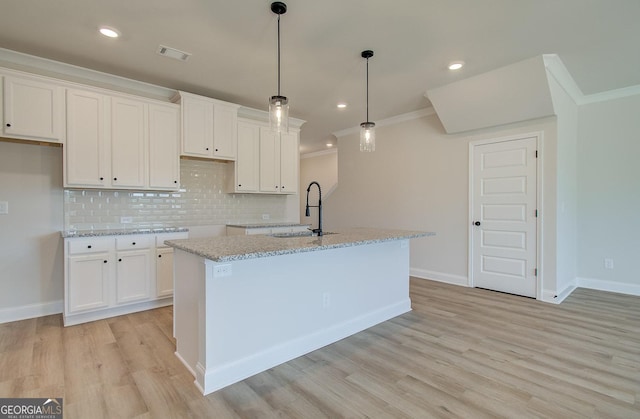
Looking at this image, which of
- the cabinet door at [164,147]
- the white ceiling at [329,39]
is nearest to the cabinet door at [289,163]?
the white ceiling at [329,39]

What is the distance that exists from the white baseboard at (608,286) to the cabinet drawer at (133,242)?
5.58 m

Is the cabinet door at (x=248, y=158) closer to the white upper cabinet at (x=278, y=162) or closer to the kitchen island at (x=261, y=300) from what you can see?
the white upper cabinet at (x=278, y=162)

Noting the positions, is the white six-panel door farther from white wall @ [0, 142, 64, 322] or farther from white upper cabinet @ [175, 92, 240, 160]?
white wall @ [0, 142, 64, 322]

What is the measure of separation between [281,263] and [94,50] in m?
2.70

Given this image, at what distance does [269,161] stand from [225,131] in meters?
0.82

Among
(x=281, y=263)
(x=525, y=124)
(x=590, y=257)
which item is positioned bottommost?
(x=590, y=257)

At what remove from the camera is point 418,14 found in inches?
96.1

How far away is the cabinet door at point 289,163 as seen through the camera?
4.95m

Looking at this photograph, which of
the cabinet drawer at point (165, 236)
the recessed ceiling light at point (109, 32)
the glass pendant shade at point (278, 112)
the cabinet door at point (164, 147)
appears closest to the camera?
the glass pendant shade at point (278, 112)

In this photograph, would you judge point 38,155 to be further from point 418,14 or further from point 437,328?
point 437,328

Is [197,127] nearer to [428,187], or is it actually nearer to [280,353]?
[280,353]

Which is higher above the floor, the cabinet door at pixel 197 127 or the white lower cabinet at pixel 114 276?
the cabinet door at pixel 197 127

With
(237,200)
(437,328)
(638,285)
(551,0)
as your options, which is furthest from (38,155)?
(638,285)

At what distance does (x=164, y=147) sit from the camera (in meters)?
3.72
